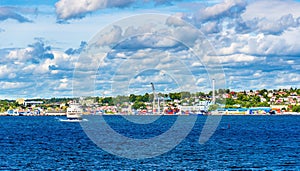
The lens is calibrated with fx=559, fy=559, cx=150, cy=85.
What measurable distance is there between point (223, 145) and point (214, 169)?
112ft

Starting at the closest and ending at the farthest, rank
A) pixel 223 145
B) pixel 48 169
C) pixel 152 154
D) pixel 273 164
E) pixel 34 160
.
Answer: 1. pixel 48 169
2. pixel 273 164
3. pixel 34 160
4. pixel 152 154
5. pixel 223 145

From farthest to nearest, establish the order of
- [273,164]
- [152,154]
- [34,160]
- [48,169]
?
[152,154], [34,160], [273,164], [48,169]

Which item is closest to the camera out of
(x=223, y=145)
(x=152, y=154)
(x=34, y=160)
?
(x=34, y=160)

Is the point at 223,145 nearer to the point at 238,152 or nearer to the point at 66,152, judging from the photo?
the point at 238,152

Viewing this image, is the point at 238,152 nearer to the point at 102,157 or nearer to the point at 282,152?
the point at 282,152

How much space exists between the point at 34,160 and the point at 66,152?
35.7 feet

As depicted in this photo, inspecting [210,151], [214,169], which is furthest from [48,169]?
[210,151]

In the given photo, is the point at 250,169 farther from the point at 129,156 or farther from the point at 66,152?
the point at 66,152

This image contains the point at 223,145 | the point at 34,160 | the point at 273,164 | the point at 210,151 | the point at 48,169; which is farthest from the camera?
the point at 223,145

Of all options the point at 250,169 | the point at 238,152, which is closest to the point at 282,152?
the point at 238,152

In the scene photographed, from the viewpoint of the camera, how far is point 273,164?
235 ft

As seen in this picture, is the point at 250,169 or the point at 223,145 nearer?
the point at 250,169

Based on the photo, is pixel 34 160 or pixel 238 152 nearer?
pixel 34 160

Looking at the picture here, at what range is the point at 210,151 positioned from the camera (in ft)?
290
